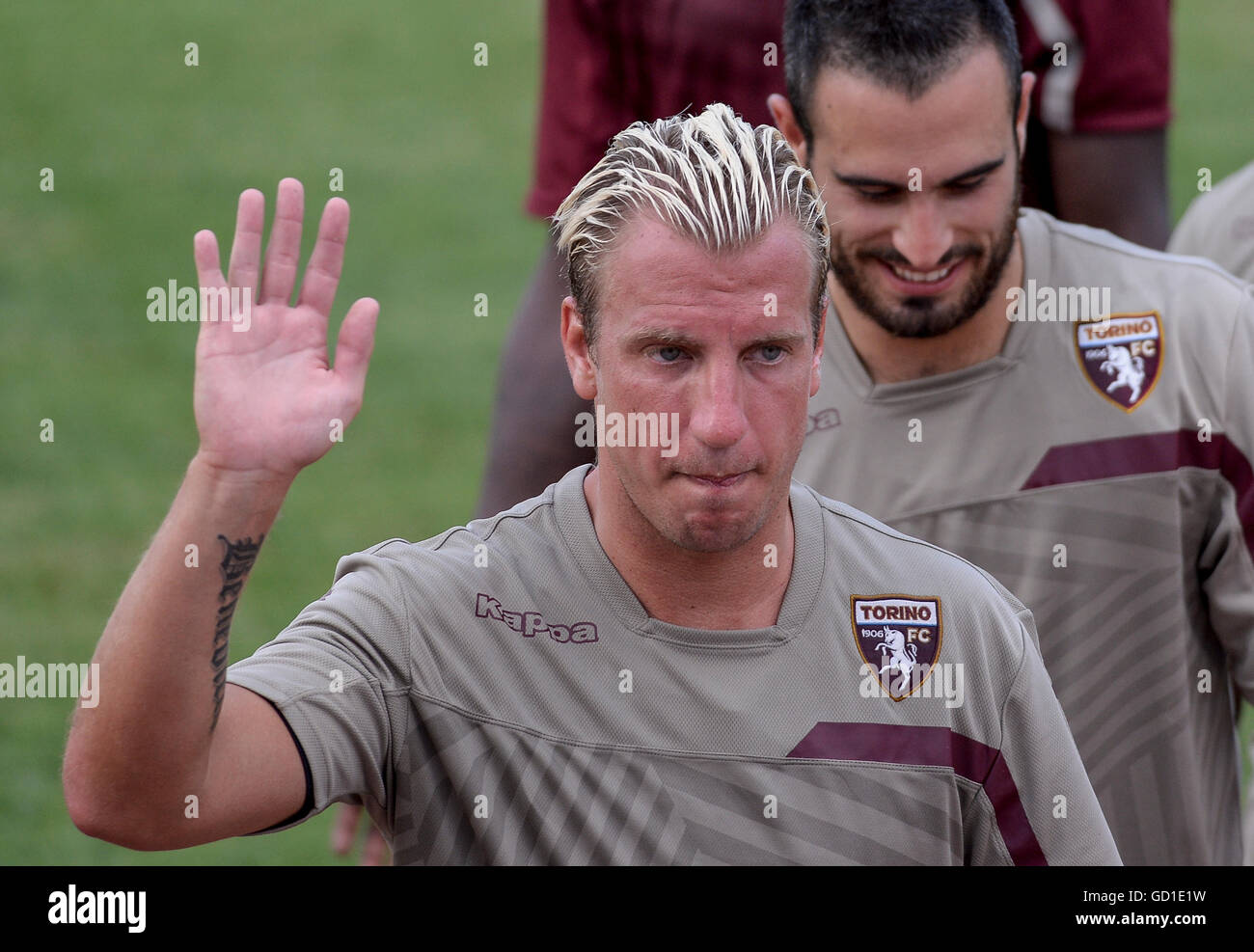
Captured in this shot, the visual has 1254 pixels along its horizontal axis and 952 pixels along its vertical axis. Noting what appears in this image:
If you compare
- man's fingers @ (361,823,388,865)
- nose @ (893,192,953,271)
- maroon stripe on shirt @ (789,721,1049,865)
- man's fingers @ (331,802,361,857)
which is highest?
nose @ (893,192,953,271)

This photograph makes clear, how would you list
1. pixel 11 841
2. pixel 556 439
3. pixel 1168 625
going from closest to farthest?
pixel 1168 625
pixel 556 439
pixel 11 841

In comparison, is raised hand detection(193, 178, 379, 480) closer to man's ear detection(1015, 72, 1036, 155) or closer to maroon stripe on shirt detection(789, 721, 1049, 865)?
maroon stripe on shirt detection(789, 721, 1049, 865)

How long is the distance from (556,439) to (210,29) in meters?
14.8

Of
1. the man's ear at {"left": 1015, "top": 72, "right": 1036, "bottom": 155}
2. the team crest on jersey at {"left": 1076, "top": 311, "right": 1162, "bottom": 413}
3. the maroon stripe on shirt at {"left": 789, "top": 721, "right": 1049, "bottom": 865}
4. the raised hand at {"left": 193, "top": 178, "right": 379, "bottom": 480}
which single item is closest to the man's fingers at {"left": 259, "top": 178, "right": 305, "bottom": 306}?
the raised hand at {"left": 193, "top": 178, "right": 379, "bottom": 480}

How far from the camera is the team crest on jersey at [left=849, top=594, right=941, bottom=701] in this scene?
10.5 feet

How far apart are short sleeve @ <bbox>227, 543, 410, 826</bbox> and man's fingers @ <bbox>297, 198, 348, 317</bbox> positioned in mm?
471

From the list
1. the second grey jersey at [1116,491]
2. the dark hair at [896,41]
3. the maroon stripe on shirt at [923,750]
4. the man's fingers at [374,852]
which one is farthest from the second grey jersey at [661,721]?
the man's fingers at [374,852]

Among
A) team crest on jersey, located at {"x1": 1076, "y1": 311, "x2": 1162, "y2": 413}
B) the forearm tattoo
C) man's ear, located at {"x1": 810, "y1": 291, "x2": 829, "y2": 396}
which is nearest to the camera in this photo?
the forearm tattoo

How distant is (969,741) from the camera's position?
3.16 meters

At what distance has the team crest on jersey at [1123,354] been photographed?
13.3 feet

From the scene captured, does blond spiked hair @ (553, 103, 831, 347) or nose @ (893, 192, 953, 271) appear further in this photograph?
nose @ (893, 192, 953, 271)

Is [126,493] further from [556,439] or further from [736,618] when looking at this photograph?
[736,618]

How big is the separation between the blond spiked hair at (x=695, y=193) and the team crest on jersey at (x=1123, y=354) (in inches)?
41.9

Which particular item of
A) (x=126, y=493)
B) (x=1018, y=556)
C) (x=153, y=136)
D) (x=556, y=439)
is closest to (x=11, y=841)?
(x=556, y=439)
